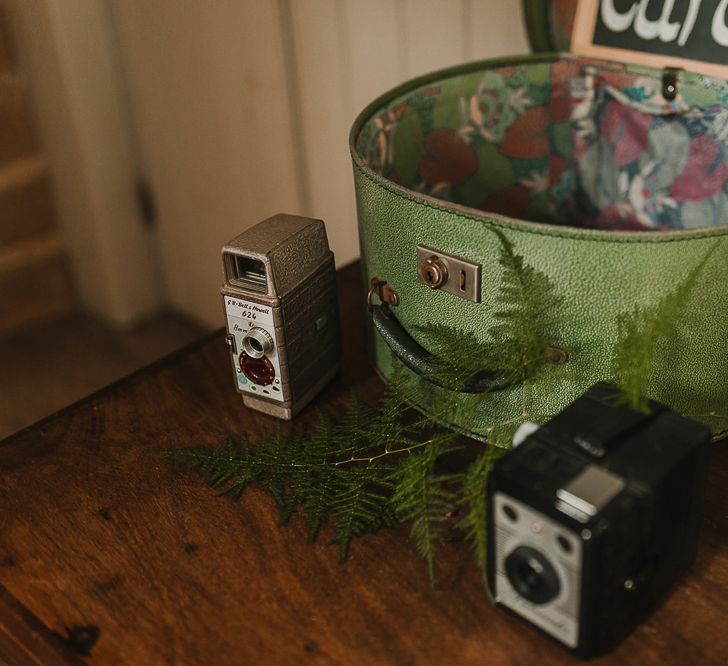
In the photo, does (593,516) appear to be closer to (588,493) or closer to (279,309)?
(588,493)

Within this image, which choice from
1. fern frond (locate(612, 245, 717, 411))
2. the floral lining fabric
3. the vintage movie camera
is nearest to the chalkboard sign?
the floral lining fabric

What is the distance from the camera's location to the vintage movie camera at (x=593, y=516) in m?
0.58

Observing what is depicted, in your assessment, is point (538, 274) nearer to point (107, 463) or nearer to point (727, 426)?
point (727, 426)

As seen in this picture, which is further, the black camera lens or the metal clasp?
the metal clasp

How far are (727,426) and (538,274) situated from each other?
241mm

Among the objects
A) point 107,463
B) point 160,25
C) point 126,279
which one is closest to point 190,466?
point 107,463

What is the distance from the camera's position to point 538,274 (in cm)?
72

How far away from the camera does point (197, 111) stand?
1.81 m

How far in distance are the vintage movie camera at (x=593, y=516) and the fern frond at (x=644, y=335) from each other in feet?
0.07

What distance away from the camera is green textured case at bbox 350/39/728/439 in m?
0.70

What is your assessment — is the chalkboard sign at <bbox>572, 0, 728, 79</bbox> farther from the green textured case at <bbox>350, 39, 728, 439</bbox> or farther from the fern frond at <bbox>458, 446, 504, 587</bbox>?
the fern frond at <bbox>458, 446, 504, 587</bbox>

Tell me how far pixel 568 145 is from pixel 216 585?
70 centimetres

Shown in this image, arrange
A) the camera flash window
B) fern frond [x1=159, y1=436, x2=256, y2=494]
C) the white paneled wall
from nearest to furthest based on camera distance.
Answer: the camera flash window
fern frond [x1=159, y1=436, x2=256, y2=494]
the white paneled wall

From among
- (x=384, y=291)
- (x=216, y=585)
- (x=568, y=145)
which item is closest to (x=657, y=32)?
(x=568, y=145)
